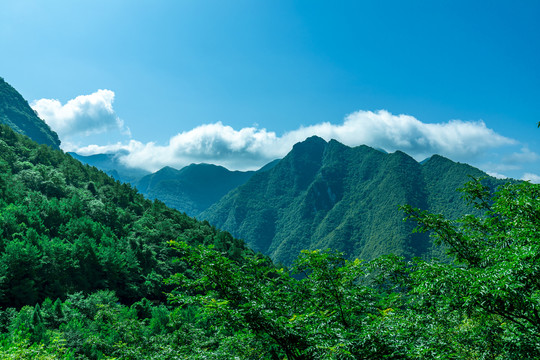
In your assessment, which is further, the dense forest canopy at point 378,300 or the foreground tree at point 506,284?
the dense forest canopy at point 378,300

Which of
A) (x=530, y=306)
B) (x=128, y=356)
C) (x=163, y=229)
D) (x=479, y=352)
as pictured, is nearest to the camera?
(x=530, y=306)

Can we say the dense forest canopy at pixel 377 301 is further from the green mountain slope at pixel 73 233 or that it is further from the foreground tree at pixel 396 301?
the green mountain slope at pixel 73 233

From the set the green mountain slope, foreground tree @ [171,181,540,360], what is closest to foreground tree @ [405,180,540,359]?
foreground tree @ [171,181,540,360]

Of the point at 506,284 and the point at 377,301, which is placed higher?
the point at 506,284

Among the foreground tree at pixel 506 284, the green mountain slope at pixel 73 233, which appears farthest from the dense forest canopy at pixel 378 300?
the green mountain slope at pixel 73 233

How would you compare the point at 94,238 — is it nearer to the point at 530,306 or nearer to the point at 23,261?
the point at 23,261

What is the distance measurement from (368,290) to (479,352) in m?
3.11

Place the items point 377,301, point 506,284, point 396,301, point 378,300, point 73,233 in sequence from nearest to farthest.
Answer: point 506,284
point 377,301
point 378,300
point 396,301
point 73,233

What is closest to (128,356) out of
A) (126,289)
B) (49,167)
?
(126,289)

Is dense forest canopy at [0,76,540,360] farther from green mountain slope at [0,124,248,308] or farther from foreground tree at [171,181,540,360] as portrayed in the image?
green mountain slope at [0,124,248,308]

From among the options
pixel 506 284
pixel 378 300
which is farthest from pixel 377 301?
pixel 506 284

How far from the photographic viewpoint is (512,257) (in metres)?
5.84

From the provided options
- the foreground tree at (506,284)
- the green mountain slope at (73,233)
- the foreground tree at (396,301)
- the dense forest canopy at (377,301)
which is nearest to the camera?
the foreground tree at (506,284)

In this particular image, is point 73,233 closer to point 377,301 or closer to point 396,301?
point 377,301
